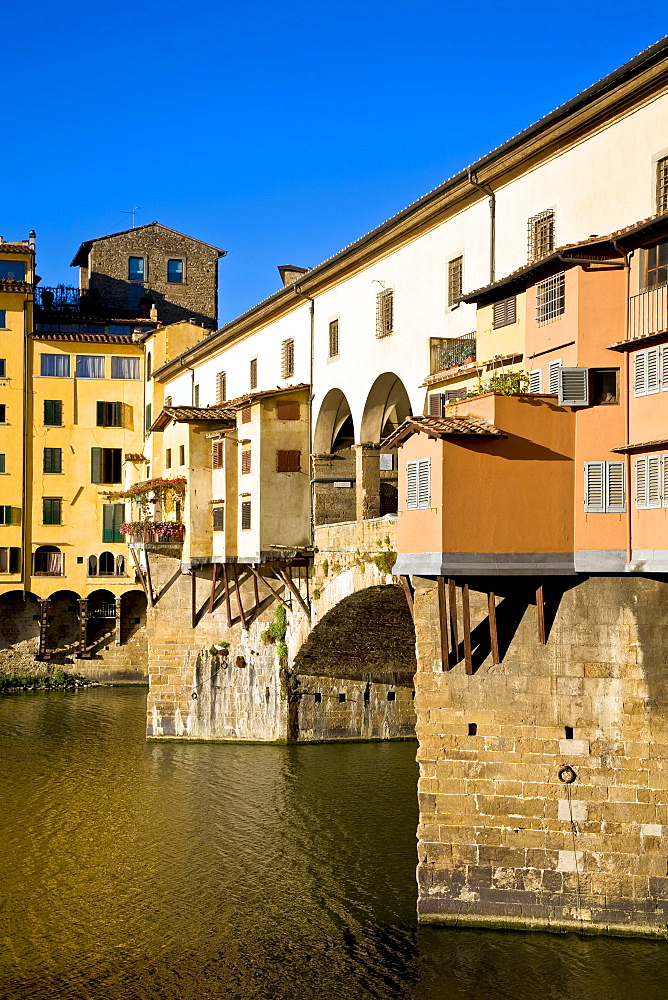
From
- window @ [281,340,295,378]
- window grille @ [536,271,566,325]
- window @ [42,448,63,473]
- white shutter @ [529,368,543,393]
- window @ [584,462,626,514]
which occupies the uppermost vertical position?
window @ [281,340,295,378]

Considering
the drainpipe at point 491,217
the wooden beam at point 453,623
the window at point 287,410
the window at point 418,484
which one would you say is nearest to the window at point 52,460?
the window at point 287,410

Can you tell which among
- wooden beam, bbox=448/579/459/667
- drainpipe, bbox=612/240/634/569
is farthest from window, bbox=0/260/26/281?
drainpipe, bbox=612/240/634/569

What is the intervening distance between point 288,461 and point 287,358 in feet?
13.1

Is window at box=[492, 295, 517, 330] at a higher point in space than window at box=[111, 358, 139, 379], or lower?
lower

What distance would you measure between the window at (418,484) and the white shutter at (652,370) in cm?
358

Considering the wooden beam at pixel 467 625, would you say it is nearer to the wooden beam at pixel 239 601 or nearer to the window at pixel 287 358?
the wooden beam at pixel 239 601

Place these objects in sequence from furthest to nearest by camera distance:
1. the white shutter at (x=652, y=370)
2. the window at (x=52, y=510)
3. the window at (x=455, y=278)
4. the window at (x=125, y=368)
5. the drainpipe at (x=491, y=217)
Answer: the window at (x=125, y=368), the window at (x=52, y=510), the window at (x=455, y=278), the drainpipe at (x=491, y=217), the white shutter at (x=652, y=370)

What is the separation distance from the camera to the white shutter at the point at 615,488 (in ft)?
59.8

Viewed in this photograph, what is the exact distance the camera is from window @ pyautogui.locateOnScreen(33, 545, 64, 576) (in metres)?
51.8

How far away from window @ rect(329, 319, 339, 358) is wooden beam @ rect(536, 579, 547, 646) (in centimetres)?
1414

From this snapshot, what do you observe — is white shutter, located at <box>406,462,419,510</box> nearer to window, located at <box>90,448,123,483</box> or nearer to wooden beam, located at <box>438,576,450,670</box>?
wooden beam, located at <box>438,576,450,670</box>

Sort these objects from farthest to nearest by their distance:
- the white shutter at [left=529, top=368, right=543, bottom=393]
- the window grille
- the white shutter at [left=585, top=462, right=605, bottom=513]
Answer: the white shutter at [left=529, top=368, right=543, bottom=393]
the window grille
the white shutter at [left=585, top=462, right=605, bottom=513]

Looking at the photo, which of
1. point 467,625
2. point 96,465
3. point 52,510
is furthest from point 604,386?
point 52,510

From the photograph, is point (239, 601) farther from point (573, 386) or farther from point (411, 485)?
point (573, 386)
